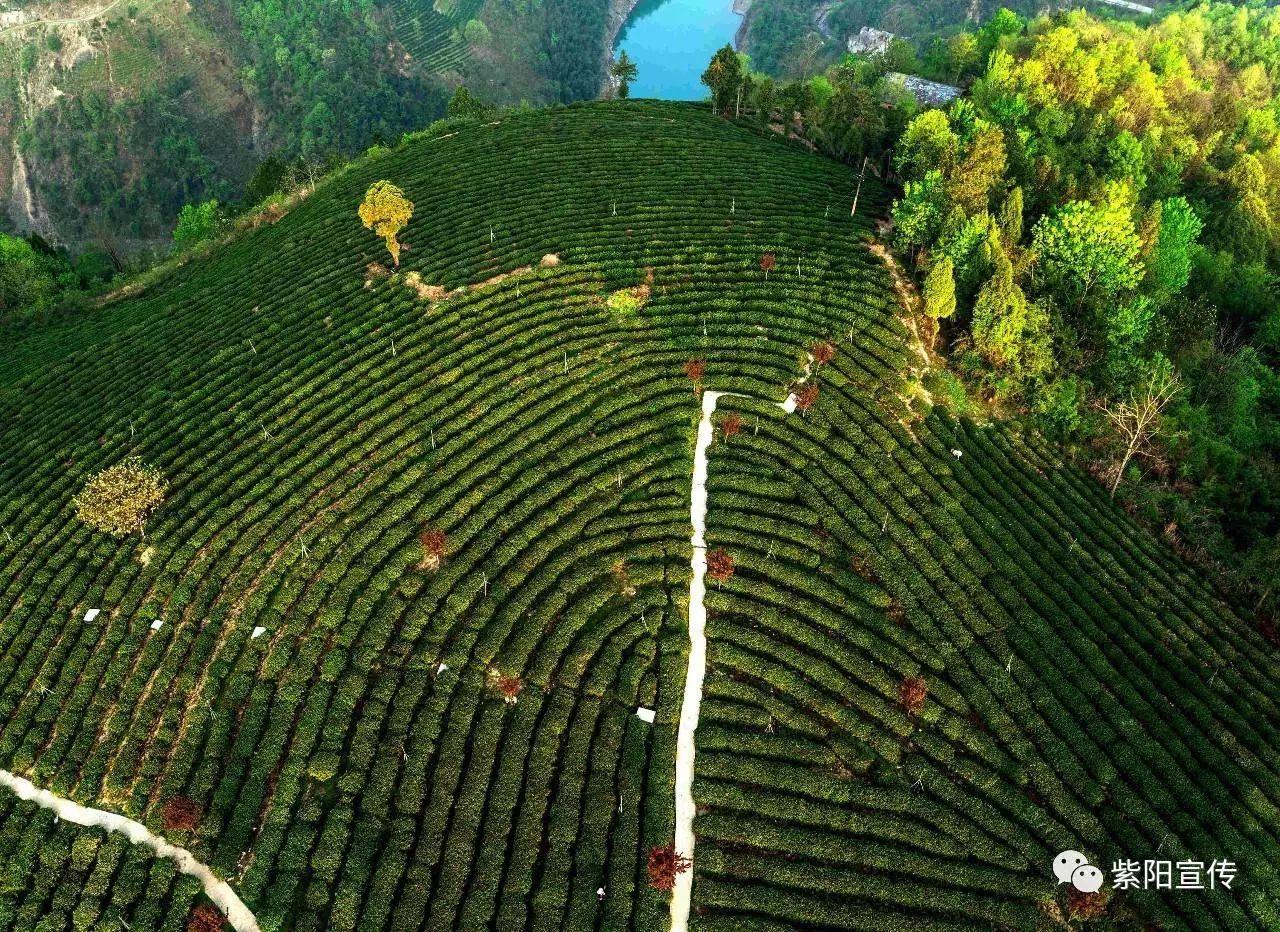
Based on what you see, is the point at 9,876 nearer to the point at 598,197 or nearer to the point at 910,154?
the point at 598,197

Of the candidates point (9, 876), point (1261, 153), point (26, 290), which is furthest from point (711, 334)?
point (1261, 153)

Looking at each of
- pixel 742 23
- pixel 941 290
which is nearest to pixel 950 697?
pixel 941 290

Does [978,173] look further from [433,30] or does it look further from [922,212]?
[433,30]

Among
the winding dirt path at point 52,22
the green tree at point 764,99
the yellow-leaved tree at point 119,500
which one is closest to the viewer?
the yellow-leaved tree at point 119,500

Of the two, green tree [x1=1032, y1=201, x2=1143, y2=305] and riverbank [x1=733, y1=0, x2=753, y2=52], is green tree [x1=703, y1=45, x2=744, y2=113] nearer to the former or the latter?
green tree [x1=1032, y1=201, x2=1143, y2=305]

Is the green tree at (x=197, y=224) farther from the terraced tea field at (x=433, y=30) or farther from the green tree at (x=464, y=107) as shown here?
the terraced tea field at (x=433, y=30)

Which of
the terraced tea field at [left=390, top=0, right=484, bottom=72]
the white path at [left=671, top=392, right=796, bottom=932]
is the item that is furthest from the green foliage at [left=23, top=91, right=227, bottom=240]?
the white path at [left=671, top=392, right=796, bottom=932]

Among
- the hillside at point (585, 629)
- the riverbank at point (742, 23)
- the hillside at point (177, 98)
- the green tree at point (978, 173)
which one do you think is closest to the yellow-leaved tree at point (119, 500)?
the hillside at point (585, 629)
